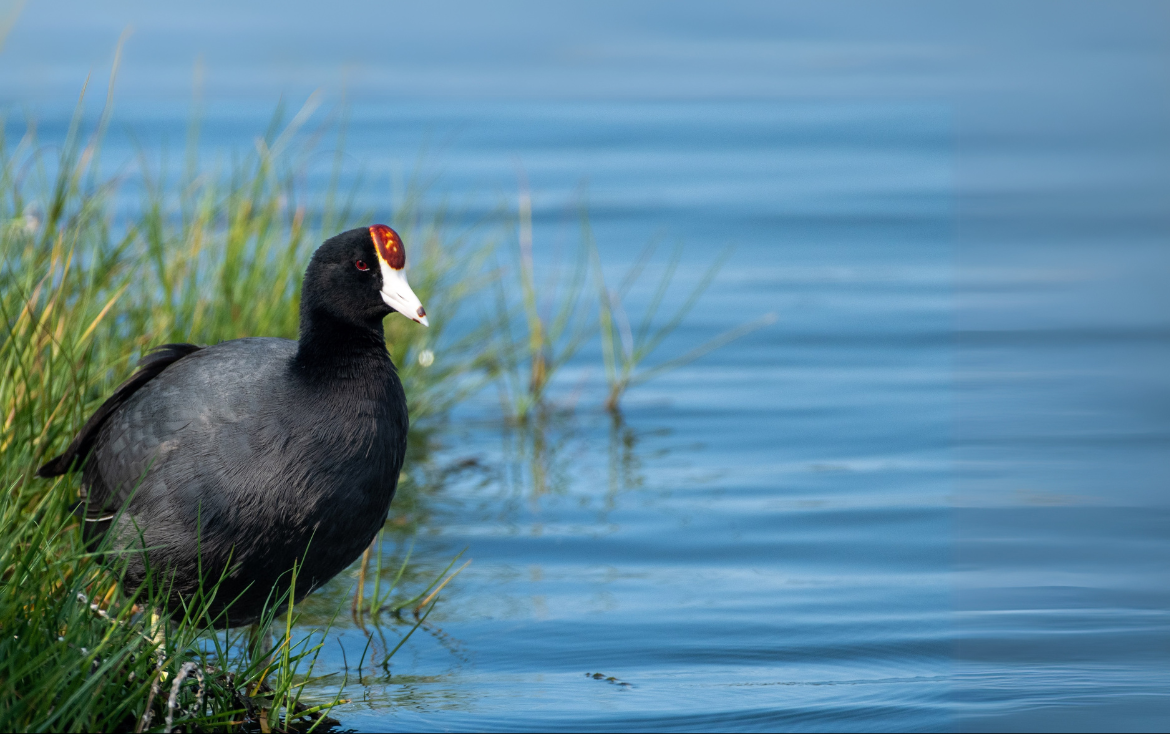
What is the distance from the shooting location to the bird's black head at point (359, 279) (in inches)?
144

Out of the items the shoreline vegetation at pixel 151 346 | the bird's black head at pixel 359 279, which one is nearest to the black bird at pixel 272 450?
the bird's black head at pixel 359 279

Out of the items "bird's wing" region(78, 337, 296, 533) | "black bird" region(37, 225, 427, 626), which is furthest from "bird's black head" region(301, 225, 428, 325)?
"bird's wing" region(78, 337, 296, 533)

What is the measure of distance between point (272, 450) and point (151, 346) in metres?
1.47

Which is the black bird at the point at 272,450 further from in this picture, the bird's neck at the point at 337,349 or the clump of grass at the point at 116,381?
the clump of grass at the point at 116,381

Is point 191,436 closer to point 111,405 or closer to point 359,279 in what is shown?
point 111,405

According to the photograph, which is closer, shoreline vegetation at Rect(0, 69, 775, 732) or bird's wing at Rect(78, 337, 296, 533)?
shoreline vegetation at Rect(0, 69, 775, 732)

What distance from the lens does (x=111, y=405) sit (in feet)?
12.7

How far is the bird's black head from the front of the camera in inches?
144

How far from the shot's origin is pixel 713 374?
7.20 m

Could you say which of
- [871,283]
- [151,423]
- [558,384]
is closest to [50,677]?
[151,423]

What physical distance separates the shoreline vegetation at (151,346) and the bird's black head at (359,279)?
71 centimetres

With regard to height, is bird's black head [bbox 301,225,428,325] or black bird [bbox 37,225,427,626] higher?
bird's black head [bbox 301,225,428,325]

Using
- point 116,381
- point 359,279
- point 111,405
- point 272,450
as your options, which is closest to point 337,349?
point 359,279

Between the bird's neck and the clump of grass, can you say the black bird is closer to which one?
the bird's neck
